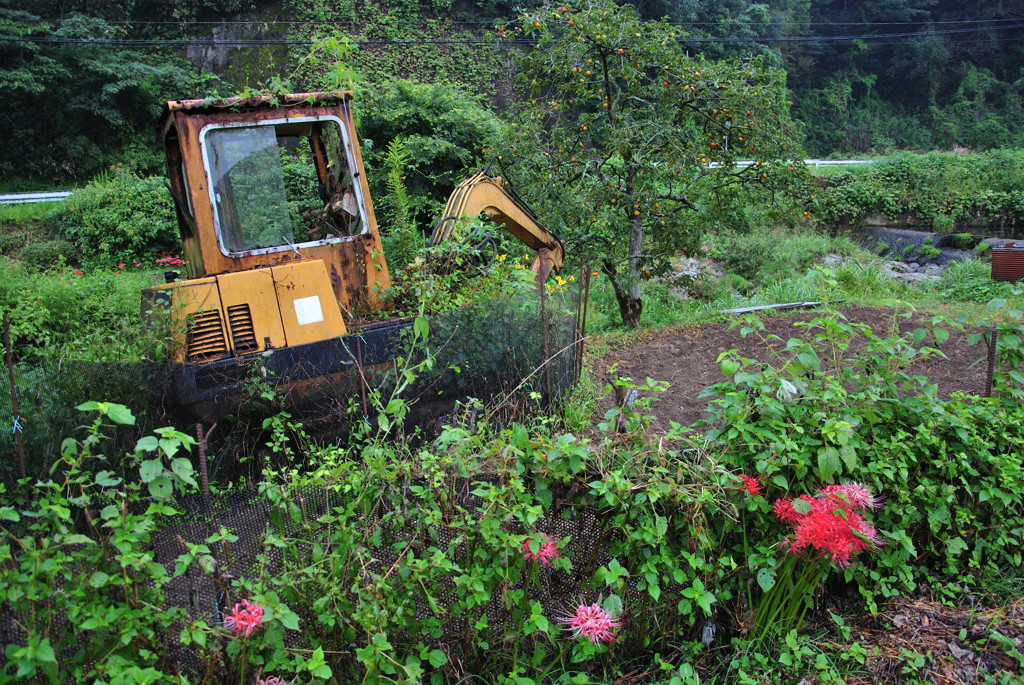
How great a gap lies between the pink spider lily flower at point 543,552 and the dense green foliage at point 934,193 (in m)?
19.4

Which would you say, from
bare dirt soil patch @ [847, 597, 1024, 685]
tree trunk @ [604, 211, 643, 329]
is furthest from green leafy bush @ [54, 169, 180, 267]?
bare dirt soil patch @ [847, 597, 1024, 685]

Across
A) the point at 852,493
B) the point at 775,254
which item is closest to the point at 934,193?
the point at 775,254

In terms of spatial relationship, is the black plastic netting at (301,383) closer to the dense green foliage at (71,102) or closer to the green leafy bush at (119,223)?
the green leafy bush at (119,223)

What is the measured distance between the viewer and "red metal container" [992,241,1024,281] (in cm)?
1134

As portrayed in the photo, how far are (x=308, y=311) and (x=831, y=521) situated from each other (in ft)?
11.0

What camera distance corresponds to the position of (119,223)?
14.8m

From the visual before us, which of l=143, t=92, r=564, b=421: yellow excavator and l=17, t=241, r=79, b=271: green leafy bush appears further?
l=17, t=241, r=79, b=271: green leafy bush

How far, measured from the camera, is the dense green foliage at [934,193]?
781 inches

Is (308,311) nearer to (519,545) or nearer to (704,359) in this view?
(519,545)

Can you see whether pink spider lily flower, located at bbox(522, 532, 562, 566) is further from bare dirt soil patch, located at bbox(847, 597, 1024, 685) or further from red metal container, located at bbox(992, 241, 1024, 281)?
red metal container, located at bbox(992, 241, 1024, 281)

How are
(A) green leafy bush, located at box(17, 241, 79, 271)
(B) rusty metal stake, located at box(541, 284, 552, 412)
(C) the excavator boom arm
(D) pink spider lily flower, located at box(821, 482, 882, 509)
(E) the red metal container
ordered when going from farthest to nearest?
1. (A) green leafy bush, located at box(17, 241, 79, 271)
2. (E) the red metal container
3. (C) the excavator boom arm
4. (B) rusty metal stake, located at box(541, 284, 552, 412)
5. (D) pink spider lily flower, located at box(821, 482, 882, 509)

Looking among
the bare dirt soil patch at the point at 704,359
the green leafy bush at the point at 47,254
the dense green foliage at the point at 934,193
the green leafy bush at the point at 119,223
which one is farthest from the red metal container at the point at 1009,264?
the green leafy bush at the point at 47,254

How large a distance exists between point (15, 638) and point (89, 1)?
2685 centimetres

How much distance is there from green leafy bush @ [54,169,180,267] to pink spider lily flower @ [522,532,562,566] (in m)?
15.0
